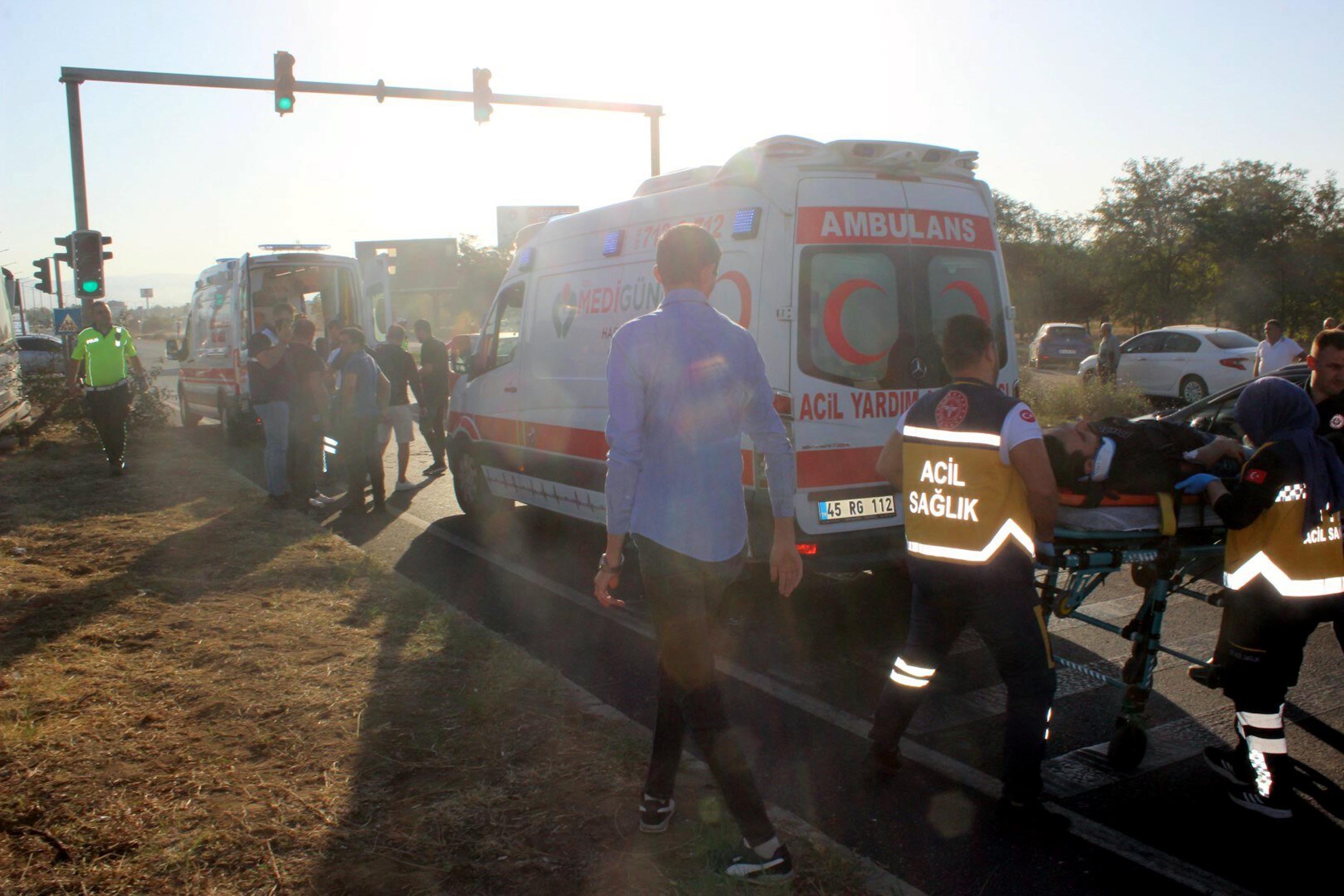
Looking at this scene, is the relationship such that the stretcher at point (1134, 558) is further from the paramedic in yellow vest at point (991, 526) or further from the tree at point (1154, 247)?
the tree at point (1154, 247)

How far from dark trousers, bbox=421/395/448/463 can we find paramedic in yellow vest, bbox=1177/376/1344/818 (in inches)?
406

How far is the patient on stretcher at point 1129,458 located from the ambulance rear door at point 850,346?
170cm

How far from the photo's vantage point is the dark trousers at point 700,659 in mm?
3234

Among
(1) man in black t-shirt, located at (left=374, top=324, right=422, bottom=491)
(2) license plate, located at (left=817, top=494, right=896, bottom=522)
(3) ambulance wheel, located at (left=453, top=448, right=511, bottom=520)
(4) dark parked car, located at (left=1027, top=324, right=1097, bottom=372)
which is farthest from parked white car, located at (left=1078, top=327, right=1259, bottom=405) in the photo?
(2) license plate, located at (left=817, top=494, right=896, bottom=522)

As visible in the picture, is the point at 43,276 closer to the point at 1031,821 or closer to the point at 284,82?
the point at 284,82

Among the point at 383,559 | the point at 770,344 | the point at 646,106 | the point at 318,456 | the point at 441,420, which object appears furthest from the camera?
the point at 646,106

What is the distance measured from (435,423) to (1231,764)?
10453 millimetres

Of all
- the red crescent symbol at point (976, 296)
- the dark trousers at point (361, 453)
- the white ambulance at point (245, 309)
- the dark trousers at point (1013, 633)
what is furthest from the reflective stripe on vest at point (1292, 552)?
the white ambulance at point (245, 309)

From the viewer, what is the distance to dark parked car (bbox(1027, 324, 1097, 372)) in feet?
116

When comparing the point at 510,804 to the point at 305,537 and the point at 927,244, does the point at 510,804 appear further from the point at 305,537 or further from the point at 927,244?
the point at 305,537

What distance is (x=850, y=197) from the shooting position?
6023 millimetres

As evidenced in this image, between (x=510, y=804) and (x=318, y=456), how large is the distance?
801cm

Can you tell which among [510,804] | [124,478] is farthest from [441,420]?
[510,804]

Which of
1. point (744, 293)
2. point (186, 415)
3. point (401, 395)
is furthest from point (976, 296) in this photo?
point (186, 415)
